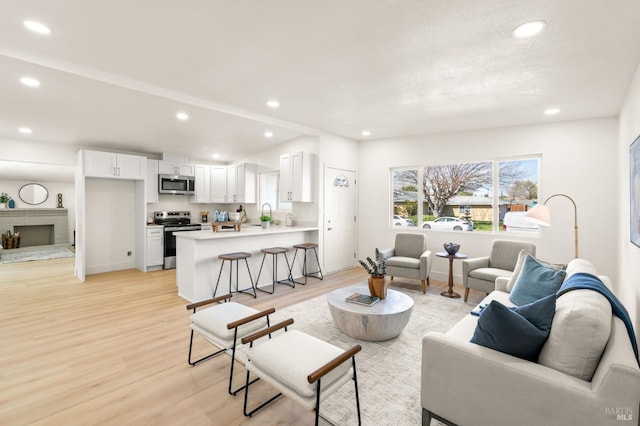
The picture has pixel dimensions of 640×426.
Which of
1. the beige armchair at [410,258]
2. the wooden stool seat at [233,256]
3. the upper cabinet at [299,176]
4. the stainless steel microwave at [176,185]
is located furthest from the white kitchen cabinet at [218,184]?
the beige armchair at [410,258]

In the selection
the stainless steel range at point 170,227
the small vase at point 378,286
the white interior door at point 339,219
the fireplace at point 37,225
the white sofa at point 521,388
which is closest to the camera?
the white sofa at point 521,388

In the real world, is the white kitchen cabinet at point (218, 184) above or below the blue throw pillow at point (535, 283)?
above

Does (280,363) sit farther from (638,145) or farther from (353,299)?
(638,145)

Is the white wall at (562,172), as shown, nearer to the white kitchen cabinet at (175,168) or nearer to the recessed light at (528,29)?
the recessed light at (528,29)

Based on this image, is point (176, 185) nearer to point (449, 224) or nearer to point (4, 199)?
point (449, 224)

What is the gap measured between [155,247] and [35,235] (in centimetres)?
656

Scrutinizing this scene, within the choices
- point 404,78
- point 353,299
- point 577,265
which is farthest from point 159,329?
point 577,265

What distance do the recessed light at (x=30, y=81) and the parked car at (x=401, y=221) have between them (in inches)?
223

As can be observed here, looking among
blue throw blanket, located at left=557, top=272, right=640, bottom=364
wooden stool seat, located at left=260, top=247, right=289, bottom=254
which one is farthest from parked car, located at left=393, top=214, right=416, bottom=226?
blue throw blanket, located at left=557, top=272, right=640, bottom=364

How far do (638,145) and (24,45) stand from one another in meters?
5.25

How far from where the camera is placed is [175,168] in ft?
22.1

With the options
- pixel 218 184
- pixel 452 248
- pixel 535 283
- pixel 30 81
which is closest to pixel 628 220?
pixel 535 283

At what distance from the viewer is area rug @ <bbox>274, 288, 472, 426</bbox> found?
1953 millimetres

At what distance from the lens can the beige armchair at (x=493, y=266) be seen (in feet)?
13.0
